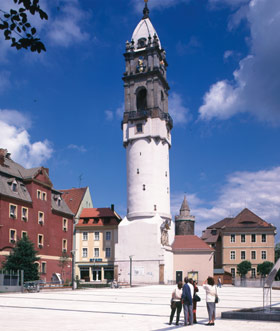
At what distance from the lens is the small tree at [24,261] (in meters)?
41.7

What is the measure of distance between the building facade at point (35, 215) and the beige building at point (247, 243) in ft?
114

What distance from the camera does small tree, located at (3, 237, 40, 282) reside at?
41.7 metres

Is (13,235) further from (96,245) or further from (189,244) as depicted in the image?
(189,244)

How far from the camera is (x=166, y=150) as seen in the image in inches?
2768

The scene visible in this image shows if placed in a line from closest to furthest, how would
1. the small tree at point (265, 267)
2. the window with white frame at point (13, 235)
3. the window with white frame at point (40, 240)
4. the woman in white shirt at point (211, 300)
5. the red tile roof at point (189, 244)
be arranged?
the woman in white shirt at point (211, 300)
the window with white frame at point (13, 235)
the window with white frame at point (40, 240)
the red tile roof at point (189, 244)
the small tree at point (265, 267)

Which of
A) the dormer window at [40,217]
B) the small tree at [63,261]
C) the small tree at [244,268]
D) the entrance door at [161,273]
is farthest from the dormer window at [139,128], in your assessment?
the small tree at [244,268]

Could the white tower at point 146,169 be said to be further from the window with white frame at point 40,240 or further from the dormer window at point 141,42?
the window with white frame at point 40,240

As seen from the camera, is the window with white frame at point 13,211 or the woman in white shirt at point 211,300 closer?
the woman in white shirt at point 211,300

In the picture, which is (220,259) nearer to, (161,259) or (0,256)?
(161,259)

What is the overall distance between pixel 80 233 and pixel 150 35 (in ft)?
116

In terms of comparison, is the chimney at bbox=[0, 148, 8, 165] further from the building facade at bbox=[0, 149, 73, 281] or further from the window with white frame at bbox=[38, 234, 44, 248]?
the window with white frame at bbox=[38, 234, 44, 248]

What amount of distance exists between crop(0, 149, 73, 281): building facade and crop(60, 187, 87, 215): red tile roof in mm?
14413

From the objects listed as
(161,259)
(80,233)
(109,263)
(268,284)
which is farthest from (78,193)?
(268,284)

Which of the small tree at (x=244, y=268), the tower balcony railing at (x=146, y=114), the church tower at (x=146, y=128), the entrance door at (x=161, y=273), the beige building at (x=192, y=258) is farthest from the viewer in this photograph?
the small tree at (x=244, y=268)
